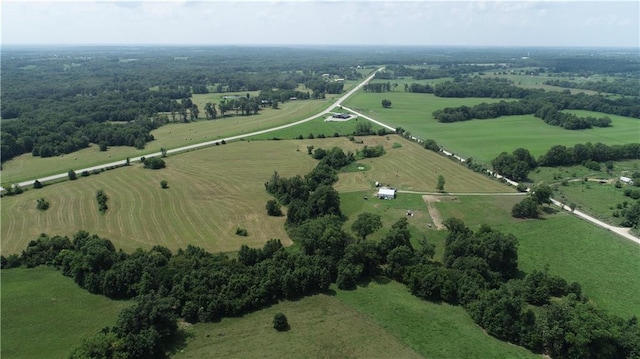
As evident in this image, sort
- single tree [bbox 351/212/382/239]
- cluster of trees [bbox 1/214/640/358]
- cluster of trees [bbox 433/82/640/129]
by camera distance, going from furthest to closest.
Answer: cluster of trees [bbox 433/82/640/129] < single tree [bbox 351/212/382/239] < cluster of trees [bbox 1/214/640/358]

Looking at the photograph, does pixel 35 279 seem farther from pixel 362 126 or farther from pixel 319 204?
pixel 362 126

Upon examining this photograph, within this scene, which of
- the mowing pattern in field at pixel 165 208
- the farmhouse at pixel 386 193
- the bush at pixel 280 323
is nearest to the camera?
the bush at pixel 280 323

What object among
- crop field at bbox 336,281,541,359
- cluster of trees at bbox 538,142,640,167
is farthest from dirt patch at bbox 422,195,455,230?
cluster of trees at bbox 538,142,640,167

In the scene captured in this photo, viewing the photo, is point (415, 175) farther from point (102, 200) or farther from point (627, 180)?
point (102, 200)

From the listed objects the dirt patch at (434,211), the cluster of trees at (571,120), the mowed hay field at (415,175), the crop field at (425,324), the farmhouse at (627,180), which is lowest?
the crop field at (425,324)

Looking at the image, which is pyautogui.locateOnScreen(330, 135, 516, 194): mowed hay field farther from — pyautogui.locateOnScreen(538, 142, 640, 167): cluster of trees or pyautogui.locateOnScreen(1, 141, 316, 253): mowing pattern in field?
pyautogui.locateOnScreen(538, 142, 640, 167): cluster of trees

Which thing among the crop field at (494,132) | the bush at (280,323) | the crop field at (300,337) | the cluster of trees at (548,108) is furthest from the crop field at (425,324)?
the cluster of trees at (548,108)

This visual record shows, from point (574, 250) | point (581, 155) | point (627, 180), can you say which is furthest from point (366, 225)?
point (581, 155)

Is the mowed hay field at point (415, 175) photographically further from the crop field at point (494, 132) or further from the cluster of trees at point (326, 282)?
the cluster of trees at point (326, 282)
